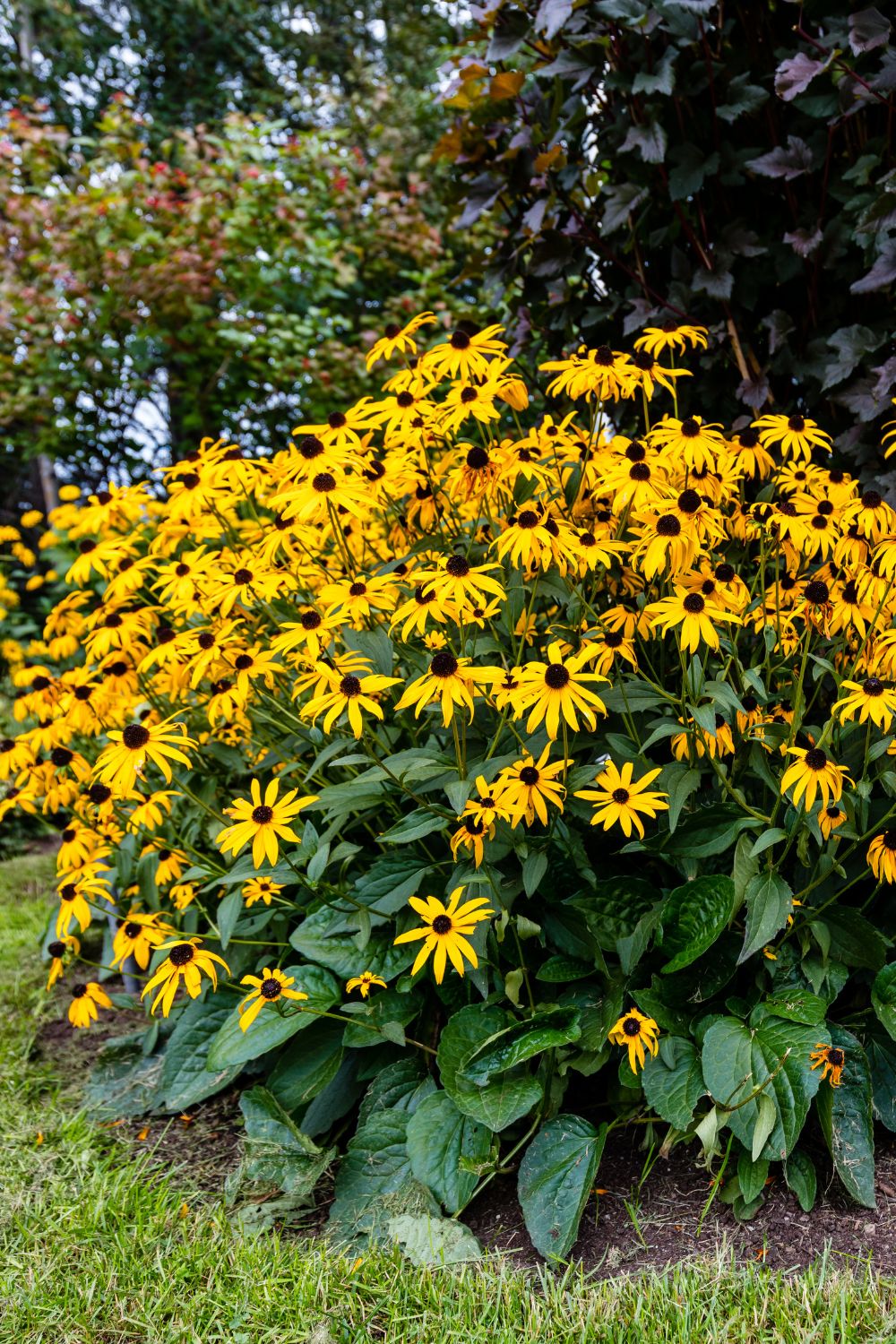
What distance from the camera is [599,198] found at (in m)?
3.25

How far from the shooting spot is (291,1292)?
1.93 metres

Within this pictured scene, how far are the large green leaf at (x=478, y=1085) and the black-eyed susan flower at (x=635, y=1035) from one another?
20 centimetres

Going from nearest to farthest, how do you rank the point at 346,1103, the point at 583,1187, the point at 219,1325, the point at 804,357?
the point at 219,1325
the point at 583,1187
the point at 346,1103
the point at 804,357

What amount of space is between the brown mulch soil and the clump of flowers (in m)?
0.07

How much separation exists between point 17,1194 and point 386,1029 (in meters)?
0.89

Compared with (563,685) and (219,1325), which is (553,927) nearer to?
(563,685)

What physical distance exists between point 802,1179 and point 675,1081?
28 cm

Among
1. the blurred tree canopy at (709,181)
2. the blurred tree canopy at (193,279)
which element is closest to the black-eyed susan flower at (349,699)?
the blurred tree canopy at (709,181)

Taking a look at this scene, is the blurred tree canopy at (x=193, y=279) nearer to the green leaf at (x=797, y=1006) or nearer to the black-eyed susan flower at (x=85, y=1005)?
the black-eyed susan flower at (x=85, y=1005)

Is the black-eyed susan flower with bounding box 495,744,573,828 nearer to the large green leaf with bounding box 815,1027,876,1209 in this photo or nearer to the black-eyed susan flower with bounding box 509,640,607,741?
the black-eyed susan flower with bounding box 509,640,607,741

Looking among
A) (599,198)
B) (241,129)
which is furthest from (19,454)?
(599,198)

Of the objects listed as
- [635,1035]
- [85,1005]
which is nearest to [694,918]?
[635,1035]

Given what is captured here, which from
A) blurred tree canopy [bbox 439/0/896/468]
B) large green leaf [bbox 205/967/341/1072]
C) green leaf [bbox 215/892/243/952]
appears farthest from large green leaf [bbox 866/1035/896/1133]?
blurred tree canopy [bbox 439/0/896/468]

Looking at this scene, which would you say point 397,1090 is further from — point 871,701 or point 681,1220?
point 871,701
